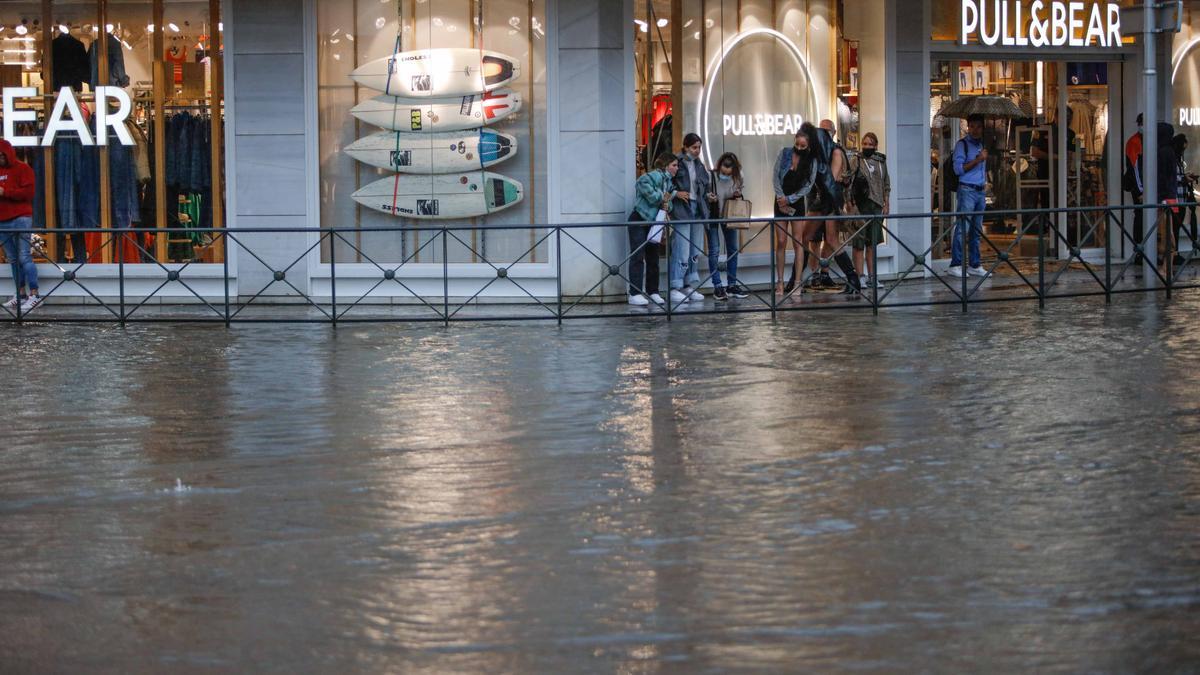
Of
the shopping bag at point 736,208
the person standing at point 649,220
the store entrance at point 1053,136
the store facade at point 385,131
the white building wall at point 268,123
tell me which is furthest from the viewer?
the store entrance at point 1053,136

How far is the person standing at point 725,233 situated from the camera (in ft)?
56.0

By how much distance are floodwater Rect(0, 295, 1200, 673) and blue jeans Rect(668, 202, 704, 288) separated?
12.8ft

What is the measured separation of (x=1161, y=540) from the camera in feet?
22.0

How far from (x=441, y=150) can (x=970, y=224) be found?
17.0 feet

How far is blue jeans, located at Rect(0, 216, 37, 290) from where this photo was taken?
16438 millimetres

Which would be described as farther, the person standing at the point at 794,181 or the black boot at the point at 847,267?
the person standing at the point at 794,181

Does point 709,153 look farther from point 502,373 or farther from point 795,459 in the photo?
point 795,459

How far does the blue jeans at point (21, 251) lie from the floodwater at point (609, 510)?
3860mm

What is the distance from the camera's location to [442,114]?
57.9 feet

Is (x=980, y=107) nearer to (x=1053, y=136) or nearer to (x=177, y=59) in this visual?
(x=1053, y=136)

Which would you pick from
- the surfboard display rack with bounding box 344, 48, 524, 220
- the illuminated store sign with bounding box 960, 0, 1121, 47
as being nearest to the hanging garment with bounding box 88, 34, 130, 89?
the surfboard display rack with bounding box 344, 48, 524, 220

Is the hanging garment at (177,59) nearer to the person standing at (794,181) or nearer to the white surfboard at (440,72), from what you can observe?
the white surfboard at (440,72)

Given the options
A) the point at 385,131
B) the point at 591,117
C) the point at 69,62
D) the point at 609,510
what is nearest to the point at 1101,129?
the point at 591,117

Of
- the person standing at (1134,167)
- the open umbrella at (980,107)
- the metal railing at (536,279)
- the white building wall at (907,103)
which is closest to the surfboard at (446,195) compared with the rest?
the metal railing at (536,279)
